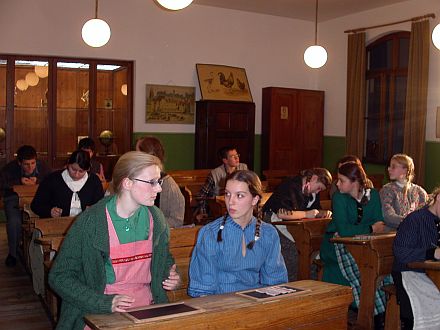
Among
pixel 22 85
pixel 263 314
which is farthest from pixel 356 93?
pixel 263 314

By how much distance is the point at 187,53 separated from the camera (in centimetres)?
1090

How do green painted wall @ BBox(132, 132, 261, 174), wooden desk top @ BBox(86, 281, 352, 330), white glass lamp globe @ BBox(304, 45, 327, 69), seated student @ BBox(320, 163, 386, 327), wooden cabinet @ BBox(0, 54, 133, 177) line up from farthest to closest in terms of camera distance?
green painted wall @ BBox(132, 132, 261, 174) < wooden cabinet @ BBox(0, 54, 133, 177) < white glass lamp globe @ BBox(304, 45, 327, 69) < seated student @ BBox(320, 163, 386, 327) < wooden desk top @ BBox(86, 281, 352, 330)

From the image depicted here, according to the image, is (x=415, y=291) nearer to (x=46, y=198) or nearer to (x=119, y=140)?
(x=46, y=198)

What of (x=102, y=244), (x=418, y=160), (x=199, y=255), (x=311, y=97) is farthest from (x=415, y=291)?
(x=311, y=97)

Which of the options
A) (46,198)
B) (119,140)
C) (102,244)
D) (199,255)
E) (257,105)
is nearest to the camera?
(102,244)

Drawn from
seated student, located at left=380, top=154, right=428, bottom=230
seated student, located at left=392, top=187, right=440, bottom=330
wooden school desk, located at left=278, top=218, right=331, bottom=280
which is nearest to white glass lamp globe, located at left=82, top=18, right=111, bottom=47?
wooden school desk, located at left=278, top=218, right=331, bottom=280

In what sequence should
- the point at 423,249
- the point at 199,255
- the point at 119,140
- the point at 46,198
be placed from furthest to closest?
the point at 119,140 → the point at 46,198 → the point at 423,249 → the point at 199,255

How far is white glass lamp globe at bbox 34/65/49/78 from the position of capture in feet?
32.2

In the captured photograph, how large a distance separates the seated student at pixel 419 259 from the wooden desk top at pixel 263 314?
4.92 ft

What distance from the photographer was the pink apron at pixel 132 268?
8.68 feet

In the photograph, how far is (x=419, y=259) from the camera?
13.4ft

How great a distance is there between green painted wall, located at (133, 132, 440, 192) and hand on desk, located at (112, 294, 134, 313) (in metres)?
7.88

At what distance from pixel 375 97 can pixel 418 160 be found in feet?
6.34

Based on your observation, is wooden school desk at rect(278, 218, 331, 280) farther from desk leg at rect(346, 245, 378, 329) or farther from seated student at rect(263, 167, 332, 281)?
desk leg at rect(346, 245, 378, 329)
